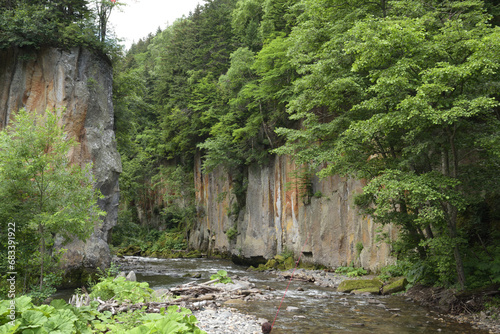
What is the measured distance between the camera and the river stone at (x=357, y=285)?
13150 mm

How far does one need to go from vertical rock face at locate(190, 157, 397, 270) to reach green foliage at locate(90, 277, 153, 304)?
8.59m

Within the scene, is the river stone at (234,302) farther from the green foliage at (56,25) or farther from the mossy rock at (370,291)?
the green foliage at (56,25)

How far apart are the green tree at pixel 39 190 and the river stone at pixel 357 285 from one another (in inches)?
370

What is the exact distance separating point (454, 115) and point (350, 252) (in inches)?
440

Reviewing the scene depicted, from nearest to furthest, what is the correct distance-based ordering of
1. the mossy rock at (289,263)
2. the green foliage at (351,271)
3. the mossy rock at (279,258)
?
the green foliage at (351,271) < the mossy rock at (289,263) < the mossy rock at (279,258)

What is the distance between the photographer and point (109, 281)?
973 cm

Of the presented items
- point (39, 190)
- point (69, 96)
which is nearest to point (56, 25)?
point (69, 96)

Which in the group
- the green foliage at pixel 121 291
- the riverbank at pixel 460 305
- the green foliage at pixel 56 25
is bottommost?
the riverbank at pixel 460 305

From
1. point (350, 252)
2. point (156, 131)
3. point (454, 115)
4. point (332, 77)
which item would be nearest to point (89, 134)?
point (332, 77)

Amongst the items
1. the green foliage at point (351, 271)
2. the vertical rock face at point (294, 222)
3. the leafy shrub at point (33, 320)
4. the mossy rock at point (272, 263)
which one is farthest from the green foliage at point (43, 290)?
the mossy rock at point (272, 263)

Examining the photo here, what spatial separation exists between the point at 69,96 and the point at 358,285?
17193 millimetres

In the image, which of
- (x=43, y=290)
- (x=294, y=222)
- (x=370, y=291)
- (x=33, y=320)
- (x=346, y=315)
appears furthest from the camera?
(x=294, y=222)

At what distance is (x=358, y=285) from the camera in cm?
1334

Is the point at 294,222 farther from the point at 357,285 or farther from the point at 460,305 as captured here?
the point at 460,305
